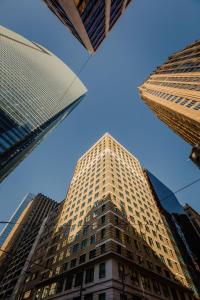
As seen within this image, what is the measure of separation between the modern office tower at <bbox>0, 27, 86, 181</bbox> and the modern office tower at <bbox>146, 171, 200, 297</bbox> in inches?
1845

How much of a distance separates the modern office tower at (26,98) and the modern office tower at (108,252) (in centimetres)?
2969

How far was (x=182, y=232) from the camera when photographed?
58.0 metres

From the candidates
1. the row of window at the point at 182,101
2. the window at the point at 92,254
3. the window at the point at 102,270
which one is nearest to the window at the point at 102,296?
the window at the point at 102,270

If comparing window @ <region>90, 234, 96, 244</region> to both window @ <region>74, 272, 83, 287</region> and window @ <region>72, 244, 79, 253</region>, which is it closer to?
window @ <region>72, 244, 79, 253</region>

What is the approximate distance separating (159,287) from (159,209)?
28.4 m

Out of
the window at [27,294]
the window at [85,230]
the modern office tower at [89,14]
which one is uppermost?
the modern office tower at [89,14]

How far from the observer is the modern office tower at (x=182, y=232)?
4506 cm

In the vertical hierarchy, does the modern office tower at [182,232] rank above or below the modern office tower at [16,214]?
below

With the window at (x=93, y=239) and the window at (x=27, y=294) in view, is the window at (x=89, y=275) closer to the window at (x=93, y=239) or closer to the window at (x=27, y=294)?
the window at (x=93, y=239)

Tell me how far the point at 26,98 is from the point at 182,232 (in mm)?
77720

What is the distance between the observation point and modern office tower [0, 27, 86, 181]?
63.7 m

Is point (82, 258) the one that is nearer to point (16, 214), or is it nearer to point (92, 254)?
point (92, 254)

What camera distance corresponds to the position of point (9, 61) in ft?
308

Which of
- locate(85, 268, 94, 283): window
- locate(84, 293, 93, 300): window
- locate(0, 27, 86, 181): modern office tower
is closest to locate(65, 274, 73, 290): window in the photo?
locate(85, 268, 94, 283): window
